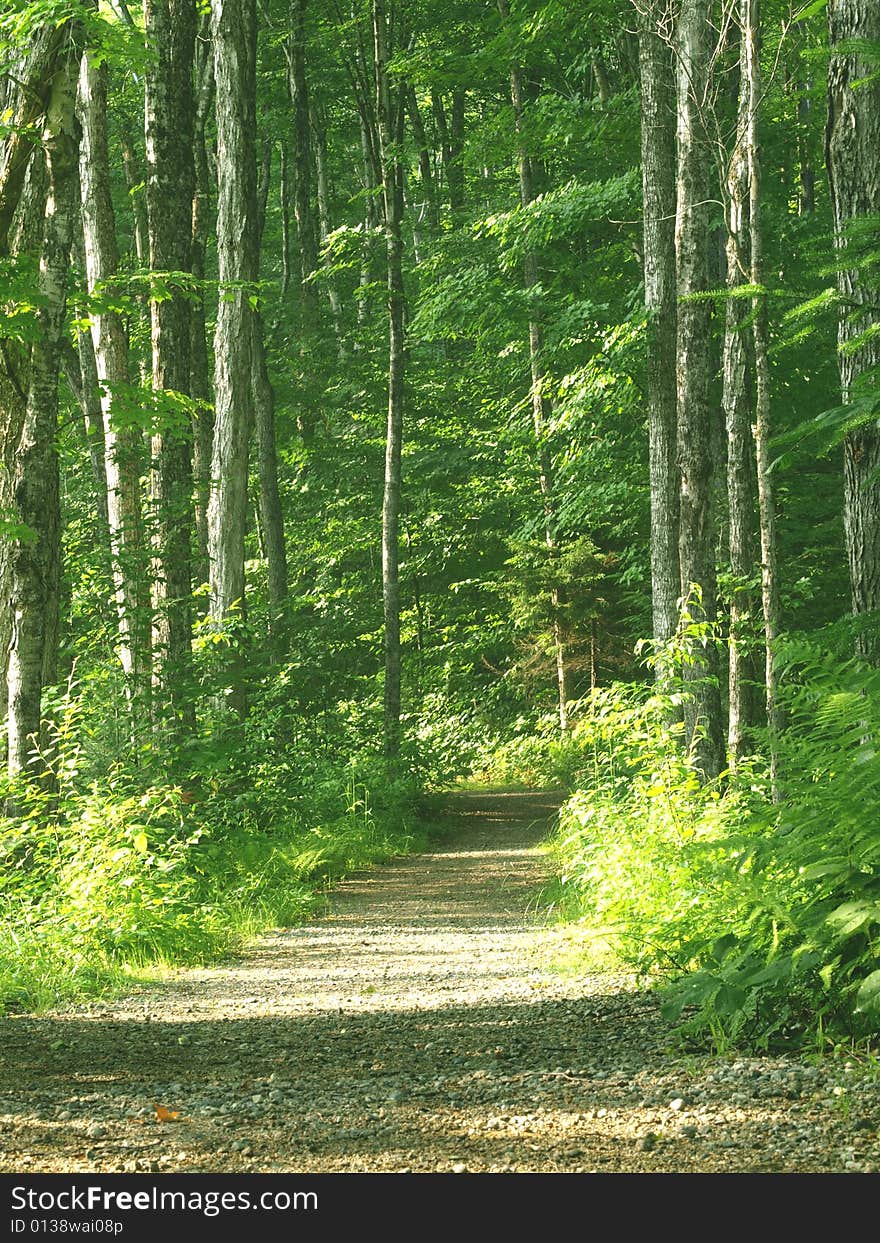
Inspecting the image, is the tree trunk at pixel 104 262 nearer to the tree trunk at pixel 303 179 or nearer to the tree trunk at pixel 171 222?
the tree trunk at pixel 171 222

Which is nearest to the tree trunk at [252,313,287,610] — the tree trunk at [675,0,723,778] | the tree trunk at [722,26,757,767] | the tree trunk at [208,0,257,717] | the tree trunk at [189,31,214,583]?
the tree trunk at [189,31,214,583]

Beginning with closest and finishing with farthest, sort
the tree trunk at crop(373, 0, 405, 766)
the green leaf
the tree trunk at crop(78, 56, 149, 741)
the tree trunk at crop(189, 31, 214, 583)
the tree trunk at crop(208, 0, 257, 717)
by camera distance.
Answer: the green leaf
the tree trunk at crop(78, 56, 149, 741)
the tree trunk at crop(208, 0, 257, 717)
the tree trunk at crop(189, 31, 214, 583)
the tree trunk at crop(373, 0, 405, 766)

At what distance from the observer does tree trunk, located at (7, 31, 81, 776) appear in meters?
8.33

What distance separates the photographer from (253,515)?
1201 inches

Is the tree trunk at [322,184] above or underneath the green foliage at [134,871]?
above

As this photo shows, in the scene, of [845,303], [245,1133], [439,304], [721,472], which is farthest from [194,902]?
[439,304]

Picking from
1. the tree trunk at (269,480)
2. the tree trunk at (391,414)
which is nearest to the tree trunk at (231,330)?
the tree trunk at (391,414)

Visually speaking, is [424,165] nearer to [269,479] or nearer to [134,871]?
[269,479]

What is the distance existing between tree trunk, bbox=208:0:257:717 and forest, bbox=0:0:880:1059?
0.05 metres

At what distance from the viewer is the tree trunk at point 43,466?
8328 mm

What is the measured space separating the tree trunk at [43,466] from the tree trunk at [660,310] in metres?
5.95

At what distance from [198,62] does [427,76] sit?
4.06 metres

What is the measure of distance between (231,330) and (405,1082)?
10.3 metres

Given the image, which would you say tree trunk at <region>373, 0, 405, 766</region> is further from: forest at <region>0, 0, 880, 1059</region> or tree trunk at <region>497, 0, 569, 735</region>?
tree trunk at <region>497, 0, 569, 735</region>
